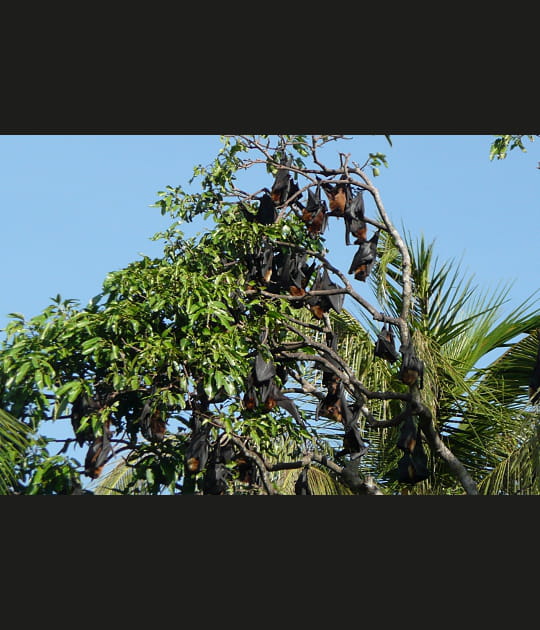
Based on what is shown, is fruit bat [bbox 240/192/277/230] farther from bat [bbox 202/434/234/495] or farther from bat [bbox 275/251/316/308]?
bat [bbox 202/434/234/495]

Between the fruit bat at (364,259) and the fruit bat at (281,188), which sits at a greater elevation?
the fruit bat at (281,188)

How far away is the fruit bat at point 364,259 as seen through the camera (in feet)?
26.9

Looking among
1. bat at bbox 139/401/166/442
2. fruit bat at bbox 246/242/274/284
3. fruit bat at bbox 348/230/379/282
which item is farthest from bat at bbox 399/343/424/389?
bat at bbox 139/401/166/442

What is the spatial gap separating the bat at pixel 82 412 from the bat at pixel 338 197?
99.1 inches

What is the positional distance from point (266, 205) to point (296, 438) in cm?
197

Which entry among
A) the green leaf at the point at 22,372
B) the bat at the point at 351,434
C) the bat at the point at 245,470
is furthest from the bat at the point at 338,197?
the green leaf at the point at 22,372

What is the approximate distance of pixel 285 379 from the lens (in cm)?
754

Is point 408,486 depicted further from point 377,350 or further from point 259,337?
point 259,337

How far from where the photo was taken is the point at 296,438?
6.59 metres

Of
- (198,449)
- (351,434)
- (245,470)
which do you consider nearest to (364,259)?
(351,434)

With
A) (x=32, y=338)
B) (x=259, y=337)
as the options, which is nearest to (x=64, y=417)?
(x=32, y=338)

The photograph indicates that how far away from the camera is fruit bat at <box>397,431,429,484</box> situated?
7270 millimetres

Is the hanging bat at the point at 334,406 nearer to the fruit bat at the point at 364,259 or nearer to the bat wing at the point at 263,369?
the bat wing at the point at 263,369

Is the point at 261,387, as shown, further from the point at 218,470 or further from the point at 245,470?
the point at 245,470
